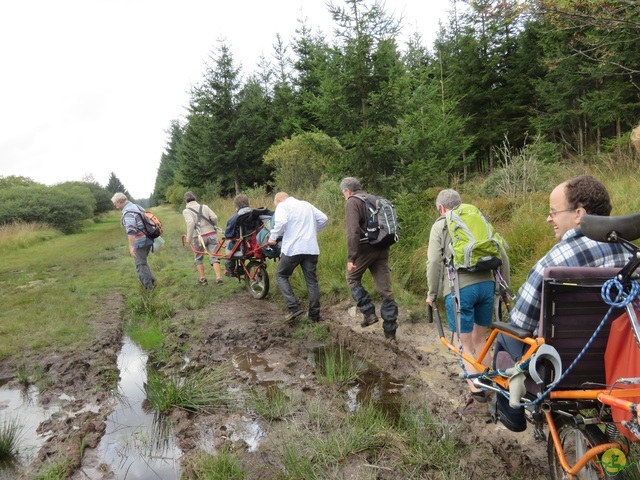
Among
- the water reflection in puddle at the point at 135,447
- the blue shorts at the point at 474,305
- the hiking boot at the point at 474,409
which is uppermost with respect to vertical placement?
the blue shorts at the point at 474,305

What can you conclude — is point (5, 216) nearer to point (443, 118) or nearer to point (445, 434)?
point (443, 118)

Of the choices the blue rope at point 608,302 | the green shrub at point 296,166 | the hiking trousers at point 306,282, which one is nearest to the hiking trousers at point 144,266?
the hiking trousers at point 306,282

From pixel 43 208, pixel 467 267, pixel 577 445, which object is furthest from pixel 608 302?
pixel 43 208

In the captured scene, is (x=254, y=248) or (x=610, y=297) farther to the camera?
(x=254, y=248)

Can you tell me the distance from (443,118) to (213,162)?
14.4 metres

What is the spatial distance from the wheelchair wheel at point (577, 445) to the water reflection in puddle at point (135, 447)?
2.54 m

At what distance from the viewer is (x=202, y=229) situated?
9094 millimetres

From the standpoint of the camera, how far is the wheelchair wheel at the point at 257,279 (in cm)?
783

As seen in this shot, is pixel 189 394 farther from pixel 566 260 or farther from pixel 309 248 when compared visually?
pixel 566 260

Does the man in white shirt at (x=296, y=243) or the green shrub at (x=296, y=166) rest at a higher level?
the green shrub at (x=296, y=166)

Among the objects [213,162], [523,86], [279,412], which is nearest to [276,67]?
[213,162]

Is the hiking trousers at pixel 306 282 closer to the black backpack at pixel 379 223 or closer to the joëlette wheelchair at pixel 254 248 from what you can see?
the joëlette wheelchair at pixel 254 248

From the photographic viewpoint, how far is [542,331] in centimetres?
208

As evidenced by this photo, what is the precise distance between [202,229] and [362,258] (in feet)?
15.9
